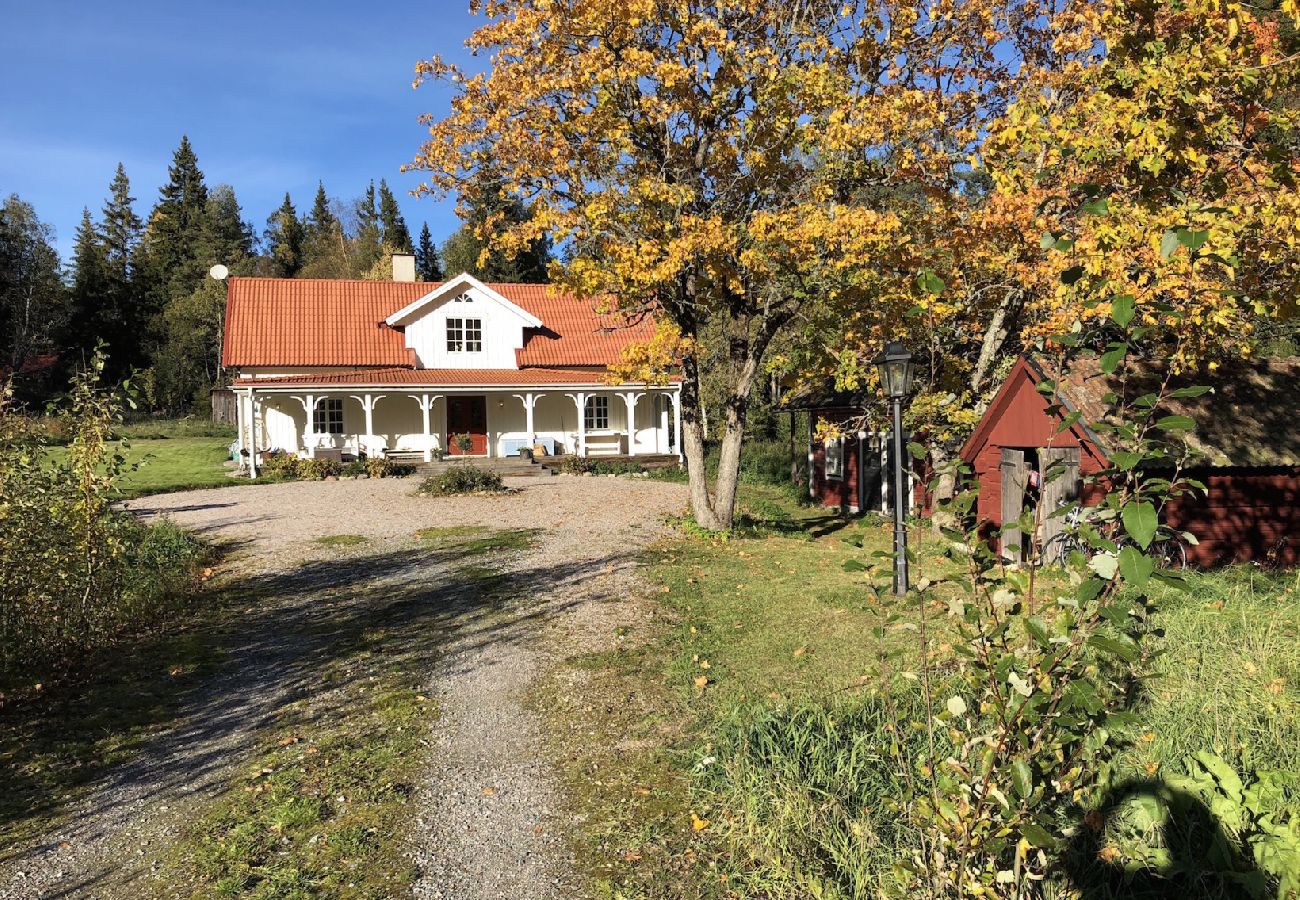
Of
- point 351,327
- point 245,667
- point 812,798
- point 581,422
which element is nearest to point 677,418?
point 581,422

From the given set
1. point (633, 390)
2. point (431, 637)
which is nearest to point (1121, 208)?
point (431, 637)

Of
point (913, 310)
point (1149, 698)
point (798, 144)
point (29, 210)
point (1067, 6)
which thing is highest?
point (29, 210)

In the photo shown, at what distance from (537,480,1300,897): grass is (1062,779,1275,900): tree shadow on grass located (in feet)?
1.19

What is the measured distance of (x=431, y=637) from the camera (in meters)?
8.42

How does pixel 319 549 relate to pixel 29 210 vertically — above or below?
below

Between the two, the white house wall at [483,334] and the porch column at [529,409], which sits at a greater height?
the white house wall at [483,334]

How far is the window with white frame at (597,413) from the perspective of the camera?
2989cm

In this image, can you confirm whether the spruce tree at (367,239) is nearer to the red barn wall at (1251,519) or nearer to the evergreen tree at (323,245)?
the evergreen tree at (323,245)

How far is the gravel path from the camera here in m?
4.31

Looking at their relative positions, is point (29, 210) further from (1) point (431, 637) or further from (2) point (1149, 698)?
(2) point (1149, 698)

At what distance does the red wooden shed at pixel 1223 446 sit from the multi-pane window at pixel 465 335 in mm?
20791

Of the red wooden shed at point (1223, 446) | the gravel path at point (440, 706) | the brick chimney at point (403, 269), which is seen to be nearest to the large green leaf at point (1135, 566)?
the gravel path at point (440, 706)

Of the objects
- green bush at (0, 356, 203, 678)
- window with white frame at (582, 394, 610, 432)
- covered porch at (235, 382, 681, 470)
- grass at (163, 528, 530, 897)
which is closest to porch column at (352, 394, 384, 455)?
covered porch at (235, 382, 681, 470)

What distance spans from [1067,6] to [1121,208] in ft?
23.7
